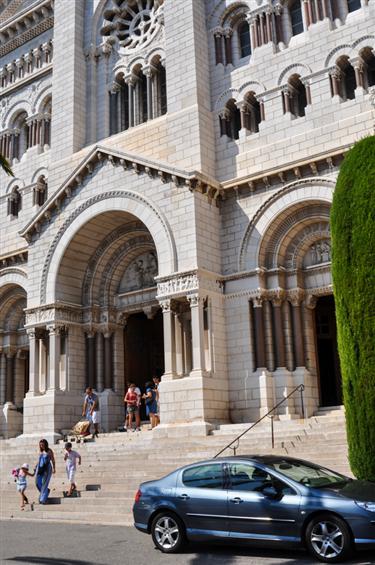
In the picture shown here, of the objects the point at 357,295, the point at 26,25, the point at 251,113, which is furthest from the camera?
the point at 26,25

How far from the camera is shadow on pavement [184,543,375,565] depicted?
1012 cm

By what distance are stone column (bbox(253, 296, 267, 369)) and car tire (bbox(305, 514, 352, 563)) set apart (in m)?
12.5

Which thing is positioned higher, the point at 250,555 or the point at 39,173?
the point at 39,173

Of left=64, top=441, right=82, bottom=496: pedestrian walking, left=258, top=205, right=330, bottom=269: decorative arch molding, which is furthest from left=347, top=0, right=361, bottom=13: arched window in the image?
left=64, top=441, right=82, bottom=496: pedestrian walking

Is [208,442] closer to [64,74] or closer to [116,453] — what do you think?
[116,453]

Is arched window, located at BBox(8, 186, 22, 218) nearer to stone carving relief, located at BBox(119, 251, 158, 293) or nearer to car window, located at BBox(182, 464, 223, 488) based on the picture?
stone carving relief, located at BBox(119, 251, 158, 293)

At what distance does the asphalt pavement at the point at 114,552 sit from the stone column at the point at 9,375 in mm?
17120

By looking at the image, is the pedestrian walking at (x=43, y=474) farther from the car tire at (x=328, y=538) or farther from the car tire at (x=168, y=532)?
the car tire at (x=328, y=538)

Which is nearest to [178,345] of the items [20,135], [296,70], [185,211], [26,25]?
[185,211]

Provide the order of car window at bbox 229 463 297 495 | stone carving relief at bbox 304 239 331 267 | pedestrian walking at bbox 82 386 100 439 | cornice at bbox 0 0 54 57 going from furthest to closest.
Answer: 1. cornice at bbox 0 0 54 57
2. pedestrian walking at bbox 82 386 100 439
3. stone carving relief at bbox 304 239 331 267
4. car window at bbox 229 463 297 495

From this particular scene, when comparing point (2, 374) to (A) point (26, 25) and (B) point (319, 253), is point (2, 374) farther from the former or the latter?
(A) point (26, 25)

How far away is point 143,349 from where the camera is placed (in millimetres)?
29500

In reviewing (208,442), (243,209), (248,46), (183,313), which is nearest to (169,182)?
(243,209)

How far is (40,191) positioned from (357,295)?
66.9 ft
